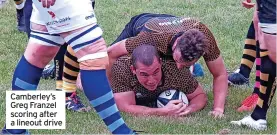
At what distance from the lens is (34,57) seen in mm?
Result: 3885

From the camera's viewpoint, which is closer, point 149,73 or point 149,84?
point 149,73

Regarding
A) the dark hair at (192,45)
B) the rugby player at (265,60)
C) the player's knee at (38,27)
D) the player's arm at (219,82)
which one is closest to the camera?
the player's knee at (38,27)

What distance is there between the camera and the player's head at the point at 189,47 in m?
4.55

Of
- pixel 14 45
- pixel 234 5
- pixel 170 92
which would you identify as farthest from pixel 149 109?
pixel 234 5

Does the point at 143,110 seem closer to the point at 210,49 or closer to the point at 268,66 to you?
the point at 210,49

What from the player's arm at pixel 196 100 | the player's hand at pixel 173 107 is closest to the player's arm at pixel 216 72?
the player's arm at pixel 196 100

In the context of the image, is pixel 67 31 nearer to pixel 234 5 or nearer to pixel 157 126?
pixel 157 126

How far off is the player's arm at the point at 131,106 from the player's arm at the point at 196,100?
0.23 m

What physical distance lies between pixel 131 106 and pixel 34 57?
47.5 inches

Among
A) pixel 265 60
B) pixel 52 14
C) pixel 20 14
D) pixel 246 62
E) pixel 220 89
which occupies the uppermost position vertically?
pixel 52 14

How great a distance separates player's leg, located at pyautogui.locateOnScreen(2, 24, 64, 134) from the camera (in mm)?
3846

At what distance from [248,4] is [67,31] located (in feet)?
7.41

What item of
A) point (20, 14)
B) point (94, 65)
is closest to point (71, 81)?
point (94, 65)

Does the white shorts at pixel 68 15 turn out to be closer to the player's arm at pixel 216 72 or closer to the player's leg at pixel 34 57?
the player's leg at pixel 34 57
